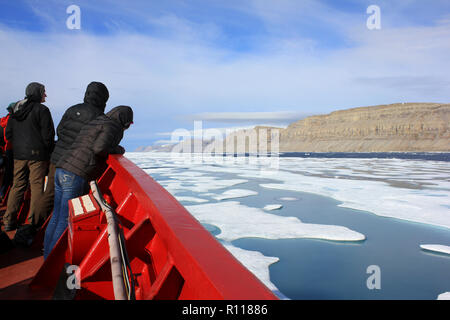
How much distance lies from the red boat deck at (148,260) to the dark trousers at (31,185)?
51 cm

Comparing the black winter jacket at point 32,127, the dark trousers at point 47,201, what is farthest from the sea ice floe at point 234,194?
the black winter jacket at point 32,127

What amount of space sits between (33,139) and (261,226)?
13.3 ft

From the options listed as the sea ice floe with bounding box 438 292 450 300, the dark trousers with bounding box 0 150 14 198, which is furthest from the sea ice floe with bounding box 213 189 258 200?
the sea ice floe with bounding box 438 292 450 300

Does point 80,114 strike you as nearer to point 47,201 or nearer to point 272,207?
point 47,201

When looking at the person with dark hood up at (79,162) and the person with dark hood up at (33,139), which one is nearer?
the person with dark hood up at (79,162)

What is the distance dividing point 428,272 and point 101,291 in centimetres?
401

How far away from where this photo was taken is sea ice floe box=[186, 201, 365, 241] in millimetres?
5305

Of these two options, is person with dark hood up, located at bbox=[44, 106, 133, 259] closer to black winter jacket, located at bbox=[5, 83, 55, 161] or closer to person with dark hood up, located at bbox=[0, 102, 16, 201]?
black winter jacket, located at bbox=[5, 83, 55, 161]

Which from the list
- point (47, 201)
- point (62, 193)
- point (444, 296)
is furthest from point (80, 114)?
point (444, 296)

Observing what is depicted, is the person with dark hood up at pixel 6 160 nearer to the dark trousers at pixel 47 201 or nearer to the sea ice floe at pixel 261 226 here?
the dark trousers at pixel 47 201

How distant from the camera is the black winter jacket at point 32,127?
328 centimetres
